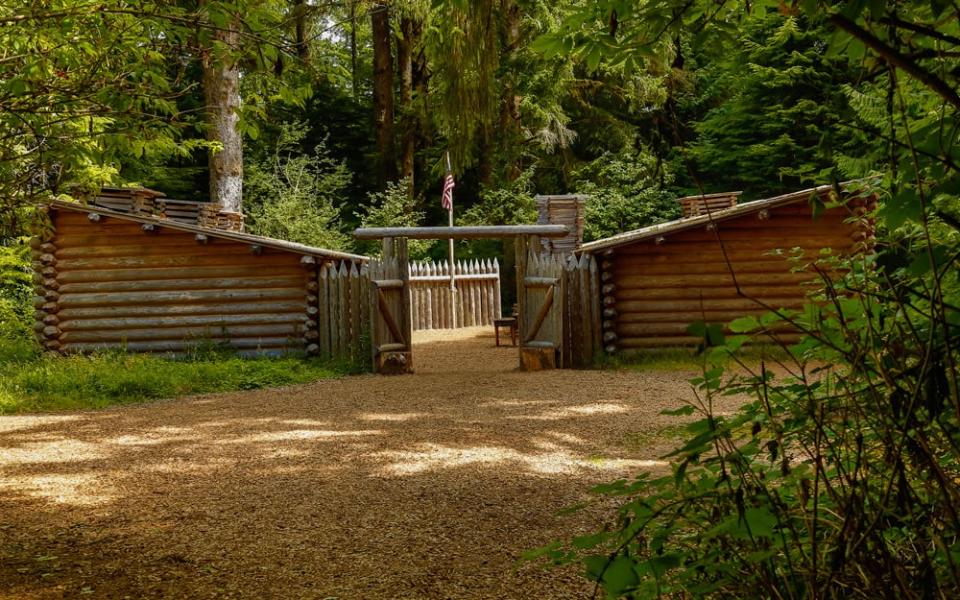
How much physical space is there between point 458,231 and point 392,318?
1921 mm

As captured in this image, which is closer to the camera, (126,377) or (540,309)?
(126,377)

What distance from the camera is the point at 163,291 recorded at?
1491 centimetres

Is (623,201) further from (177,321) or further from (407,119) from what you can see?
(177,321)

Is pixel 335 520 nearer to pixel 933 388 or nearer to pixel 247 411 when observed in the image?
pixel 933 388

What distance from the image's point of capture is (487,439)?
769 centimetres

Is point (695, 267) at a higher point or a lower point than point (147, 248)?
lower

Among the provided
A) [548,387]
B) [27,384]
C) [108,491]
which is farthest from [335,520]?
[27,384]

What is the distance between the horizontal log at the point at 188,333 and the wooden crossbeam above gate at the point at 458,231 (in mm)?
2739

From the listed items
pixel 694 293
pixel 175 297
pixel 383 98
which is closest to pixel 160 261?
pixel 175 297

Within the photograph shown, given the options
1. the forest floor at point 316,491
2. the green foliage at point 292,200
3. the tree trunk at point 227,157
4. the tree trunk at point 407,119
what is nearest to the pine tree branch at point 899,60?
the forest floor at point 316,491

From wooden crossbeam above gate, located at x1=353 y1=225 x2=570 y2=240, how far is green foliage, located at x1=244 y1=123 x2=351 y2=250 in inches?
424

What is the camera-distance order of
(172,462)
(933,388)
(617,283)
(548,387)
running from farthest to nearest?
(617,283) < (548,387) < (172,462) < (933,388)

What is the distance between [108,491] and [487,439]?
3.44 m

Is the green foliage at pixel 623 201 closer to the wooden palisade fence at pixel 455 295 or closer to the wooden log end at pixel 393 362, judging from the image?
the wooden palisade fence at pixel 455 295
